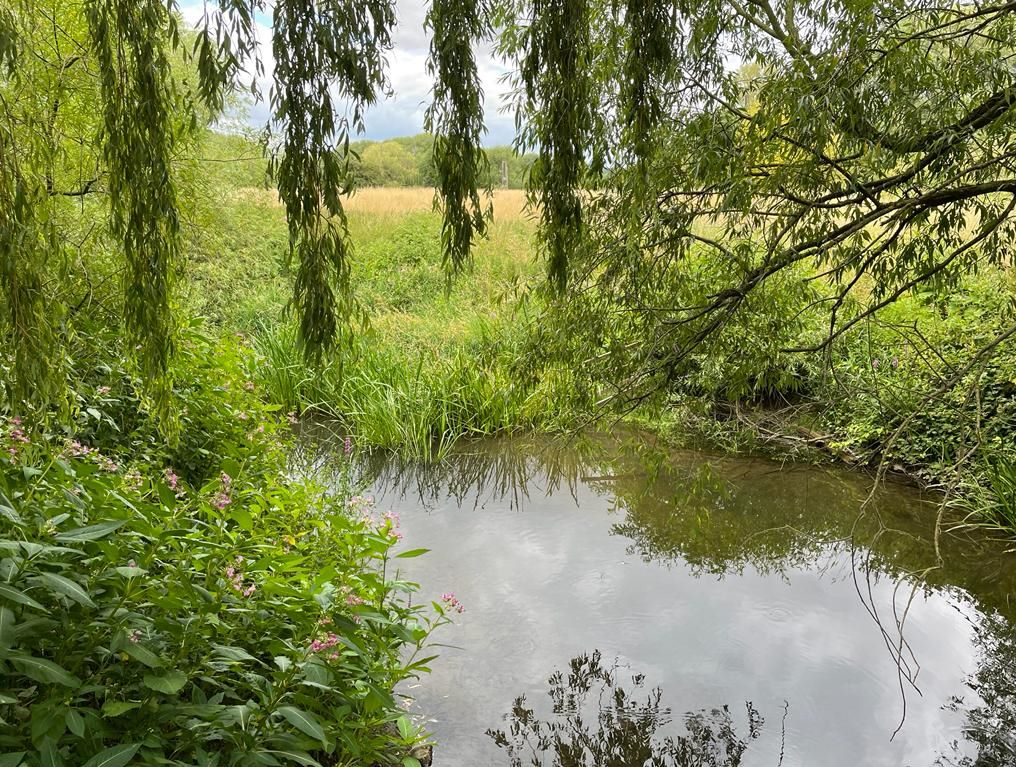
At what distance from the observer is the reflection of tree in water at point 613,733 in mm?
3066

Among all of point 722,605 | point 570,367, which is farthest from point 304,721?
point 722,605

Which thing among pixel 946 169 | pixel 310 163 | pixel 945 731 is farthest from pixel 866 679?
pixel 310 163

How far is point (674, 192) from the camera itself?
9.96 feet

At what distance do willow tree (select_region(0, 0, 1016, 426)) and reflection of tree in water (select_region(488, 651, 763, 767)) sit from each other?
4.74 ft

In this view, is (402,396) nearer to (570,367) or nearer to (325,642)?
(570,367)

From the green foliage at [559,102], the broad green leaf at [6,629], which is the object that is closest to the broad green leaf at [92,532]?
the broad green leaf at [6,629]

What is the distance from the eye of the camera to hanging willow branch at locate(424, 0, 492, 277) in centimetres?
165

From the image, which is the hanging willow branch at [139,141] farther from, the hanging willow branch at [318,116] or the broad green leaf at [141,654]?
the broad green leaf at [141,654]

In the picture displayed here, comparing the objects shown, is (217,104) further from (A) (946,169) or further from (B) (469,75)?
(A) (946,169)

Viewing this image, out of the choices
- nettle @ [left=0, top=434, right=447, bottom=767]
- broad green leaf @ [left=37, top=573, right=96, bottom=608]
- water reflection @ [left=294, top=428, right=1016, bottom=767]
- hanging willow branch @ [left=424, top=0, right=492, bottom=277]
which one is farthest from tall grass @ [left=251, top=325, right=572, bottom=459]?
broad green leaf @ [left=37, top=573, right=96, bottom=608]

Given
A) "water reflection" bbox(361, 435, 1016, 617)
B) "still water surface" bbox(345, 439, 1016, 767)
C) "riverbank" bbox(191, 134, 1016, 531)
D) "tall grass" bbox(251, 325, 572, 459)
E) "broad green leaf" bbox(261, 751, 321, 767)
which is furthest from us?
"tall grass" bbox(251, 325, 572, 459)

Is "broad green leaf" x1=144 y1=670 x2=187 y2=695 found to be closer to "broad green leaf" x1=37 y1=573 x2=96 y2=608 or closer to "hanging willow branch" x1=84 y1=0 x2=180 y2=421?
"broad green leaf" x1=37 y1=573 x2=96 y2=608

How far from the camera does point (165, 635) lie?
182 cm

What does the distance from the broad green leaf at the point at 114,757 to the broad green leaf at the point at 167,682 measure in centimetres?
14
